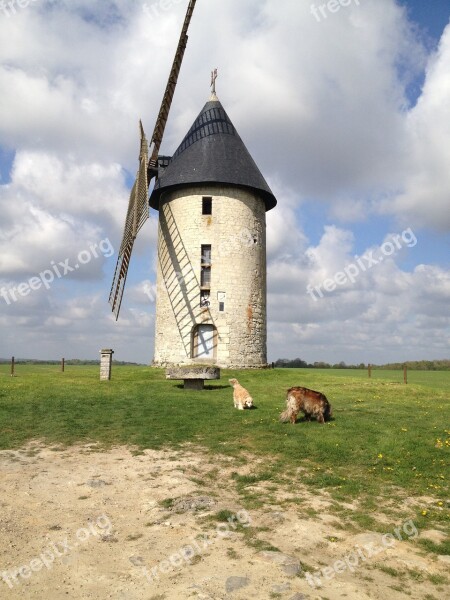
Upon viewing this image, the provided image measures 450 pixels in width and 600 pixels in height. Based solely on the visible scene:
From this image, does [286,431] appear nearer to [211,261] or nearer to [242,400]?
[242,400]

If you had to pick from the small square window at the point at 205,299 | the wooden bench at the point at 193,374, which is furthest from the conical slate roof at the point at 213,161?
the wooden bench at the point at 193,374

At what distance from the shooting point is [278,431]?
1073cm

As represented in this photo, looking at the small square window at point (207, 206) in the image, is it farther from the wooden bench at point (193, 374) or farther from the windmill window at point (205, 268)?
the wooden bench at point (193, 374)

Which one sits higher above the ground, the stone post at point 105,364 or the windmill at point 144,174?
the windmill at point 144,174

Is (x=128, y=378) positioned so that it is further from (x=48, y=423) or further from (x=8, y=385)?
(x=48, y=423)

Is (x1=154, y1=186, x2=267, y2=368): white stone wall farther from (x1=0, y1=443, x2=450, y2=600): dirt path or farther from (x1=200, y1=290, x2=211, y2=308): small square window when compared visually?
(x1=0, y1=443, x2=450, y2=600): dirt path

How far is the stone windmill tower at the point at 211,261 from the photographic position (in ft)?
90.6

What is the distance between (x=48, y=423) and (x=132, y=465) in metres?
4.57

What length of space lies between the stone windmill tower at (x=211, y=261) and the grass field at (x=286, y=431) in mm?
8662

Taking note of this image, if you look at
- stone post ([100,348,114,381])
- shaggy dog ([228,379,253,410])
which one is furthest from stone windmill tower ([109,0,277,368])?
shaggy dog ([228,379,253,410])

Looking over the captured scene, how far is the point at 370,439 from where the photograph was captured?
977 cm

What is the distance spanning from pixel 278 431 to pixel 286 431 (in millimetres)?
185

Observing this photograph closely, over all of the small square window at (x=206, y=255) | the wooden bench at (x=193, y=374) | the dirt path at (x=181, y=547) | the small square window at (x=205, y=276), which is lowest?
the dirt path at (x=181, y=547)

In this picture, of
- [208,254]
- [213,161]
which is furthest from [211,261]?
[213,161]
